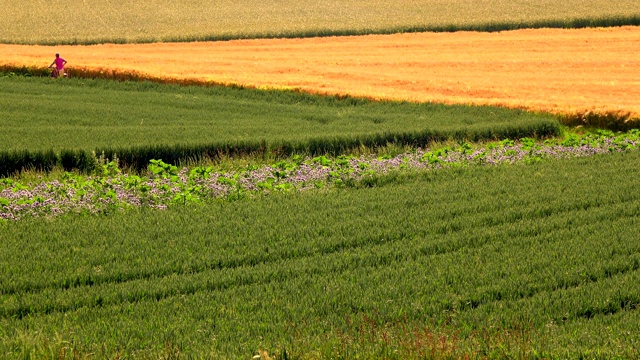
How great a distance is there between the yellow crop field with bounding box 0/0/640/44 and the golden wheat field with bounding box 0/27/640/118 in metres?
3.88

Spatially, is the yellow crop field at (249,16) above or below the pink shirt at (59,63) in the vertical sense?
below

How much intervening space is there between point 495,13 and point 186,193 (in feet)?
167

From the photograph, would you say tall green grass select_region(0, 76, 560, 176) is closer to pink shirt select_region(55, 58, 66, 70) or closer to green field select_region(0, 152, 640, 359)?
pink shirt select_region(55, 58, 66, 70)

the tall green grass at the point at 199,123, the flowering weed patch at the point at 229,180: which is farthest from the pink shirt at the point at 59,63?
the flowering weed patch at the point at 229,180

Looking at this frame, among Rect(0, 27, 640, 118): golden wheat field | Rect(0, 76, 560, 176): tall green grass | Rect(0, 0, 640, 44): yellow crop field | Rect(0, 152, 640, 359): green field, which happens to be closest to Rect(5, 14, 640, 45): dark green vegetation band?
Rect(0, 0, 640, 44): yellow crop field

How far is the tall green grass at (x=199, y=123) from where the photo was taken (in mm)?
18391

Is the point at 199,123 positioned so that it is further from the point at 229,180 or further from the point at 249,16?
the point at 249,16

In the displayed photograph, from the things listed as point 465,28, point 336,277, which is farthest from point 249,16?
point 336,277

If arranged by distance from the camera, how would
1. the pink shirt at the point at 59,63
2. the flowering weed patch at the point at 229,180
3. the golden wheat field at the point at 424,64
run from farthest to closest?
the golden wheat field at the point at 424,64, the pink shirt at the point at 59,63, the flowering weed patch at the point at 229,180

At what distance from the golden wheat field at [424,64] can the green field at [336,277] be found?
15448mm

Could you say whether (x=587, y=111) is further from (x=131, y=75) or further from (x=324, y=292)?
(x=324, y=292)

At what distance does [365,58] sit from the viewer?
4475cm

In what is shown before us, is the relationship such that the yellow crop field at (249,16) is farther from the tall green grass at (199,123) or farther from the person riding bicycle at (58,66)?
the tall green grass at (199,123)

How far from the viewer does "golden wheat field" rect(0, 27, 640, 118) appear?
3111cm
